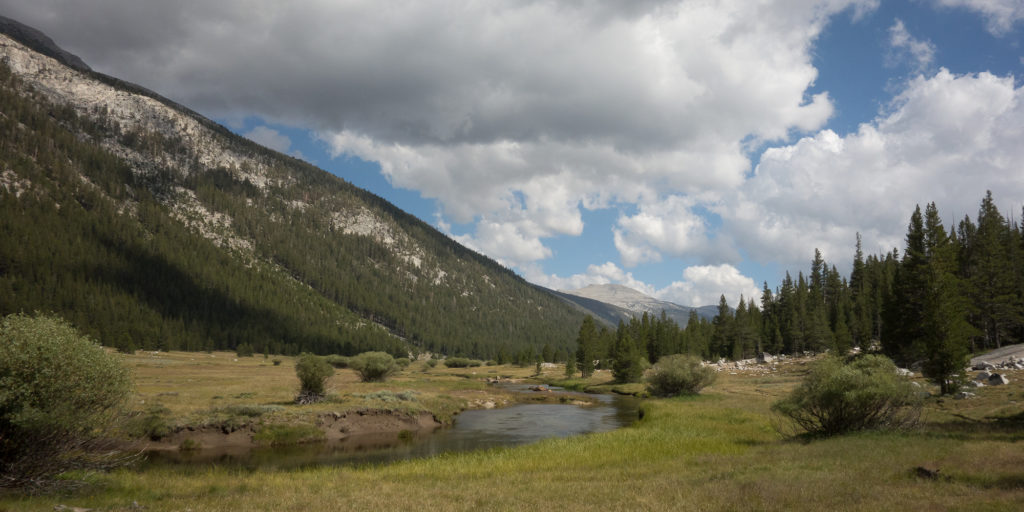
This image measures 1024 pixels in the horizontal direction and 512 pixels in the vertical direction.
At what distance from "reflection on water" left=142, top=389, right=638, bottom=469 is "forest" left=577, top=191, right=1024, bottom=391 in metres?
31.0

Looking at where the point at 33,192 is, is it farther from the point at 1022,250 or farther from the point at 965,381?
the point at 1022,250

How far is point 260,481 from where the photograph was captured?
21.6 metres

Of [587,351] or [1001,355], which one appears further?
[587,351]

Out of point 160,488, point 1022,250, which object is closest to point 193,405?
point 160,488

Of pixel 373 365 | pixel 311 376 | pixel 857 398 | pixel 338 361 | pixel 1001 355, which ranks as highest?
pixel 1001 355

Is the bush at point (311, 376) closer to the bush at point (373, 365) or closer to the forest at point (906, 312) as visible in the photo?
the bush at point (373, 365)

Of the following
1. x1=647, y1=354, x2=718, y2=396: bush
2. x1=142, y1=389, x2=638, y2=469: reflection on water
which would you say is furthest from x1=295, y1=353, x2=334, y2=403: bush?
x1=647, y1=354, x2=718, y2=396: bush

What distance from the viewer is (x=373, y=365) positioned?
72938 millimetres

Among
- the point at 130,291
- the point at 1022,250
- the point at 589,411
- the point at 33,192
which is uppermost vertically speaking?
the point at 33,192

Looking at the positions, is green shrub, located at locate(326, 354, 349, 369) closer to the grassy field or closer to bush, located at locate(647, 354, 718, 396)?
bush, located at locate(647, 354, 718, 396)

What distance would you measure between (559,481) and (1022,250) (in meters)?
94.8

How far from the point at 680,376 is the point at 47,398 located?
63.6 m

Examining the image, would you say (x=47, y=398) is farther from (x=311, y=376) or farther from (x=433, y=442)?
(x=311, y=376)

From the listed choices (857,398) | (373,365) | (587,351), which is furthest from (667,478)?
(587,351)
